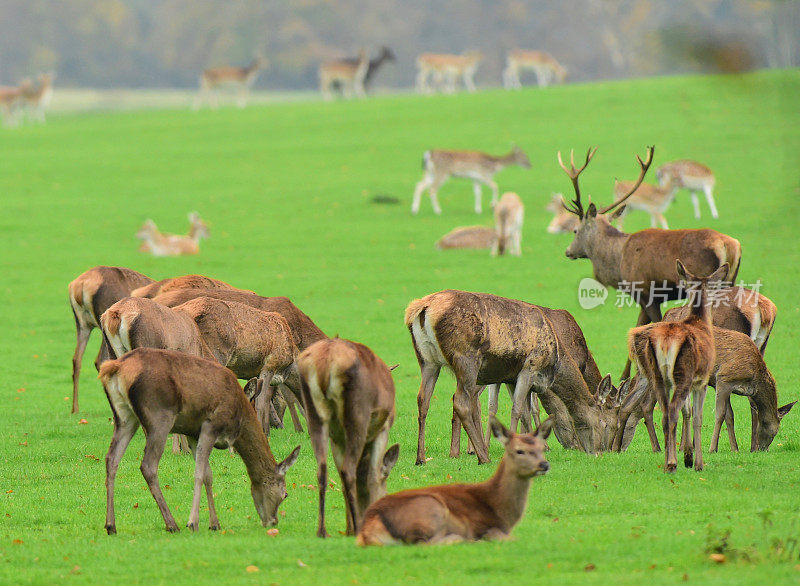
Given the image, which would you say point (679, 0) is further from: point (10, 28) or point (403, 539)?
point (10, 28)

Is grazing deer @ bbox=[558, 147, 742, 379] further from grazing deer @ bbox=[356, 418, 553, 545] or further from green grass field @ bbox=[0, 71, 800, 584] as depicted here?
grazing deer @ bbox=[356, 418, 553, 545]

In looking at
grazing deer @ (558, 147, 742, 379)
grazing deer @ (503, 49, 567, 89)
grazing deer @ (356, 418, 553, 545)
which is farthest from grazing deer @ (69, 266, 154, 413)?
grazing deer @ (503, 49, 567, 89)

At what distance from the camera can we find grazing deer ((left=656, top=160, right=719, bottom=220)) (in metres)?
25.8

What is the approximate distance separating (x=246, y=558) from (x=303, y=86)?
74406mm

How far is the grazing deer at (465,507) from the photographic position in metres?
7.07

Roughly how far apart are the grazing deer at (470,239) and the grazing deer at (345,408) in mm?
17415

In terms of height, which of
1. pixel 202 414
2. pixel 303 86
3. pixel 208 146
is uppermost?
pixel 303 86

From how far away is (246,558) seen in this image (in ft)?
23.5

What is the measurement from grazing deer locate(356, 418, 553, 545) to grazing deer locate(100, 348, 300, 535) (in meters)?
1.66

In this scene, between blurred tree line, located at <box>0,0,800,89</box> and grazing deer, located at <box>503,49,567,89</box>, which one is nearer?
grazing deer, located at <box>503,49,567,89</box>

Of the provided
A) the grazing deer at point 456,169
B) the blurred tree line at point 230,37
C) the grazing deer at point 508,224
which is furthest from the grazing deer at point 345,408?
Answer: the blurred tree line at point 230,37

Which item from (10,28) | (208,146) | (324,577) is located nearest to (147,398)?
(324,577)

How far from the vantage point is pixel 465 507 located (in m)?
7.41

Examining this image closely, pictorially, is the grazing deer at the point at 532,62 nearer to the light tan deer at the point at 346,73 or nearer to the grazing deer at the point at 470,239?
the light tan deer at the point at 346,73
